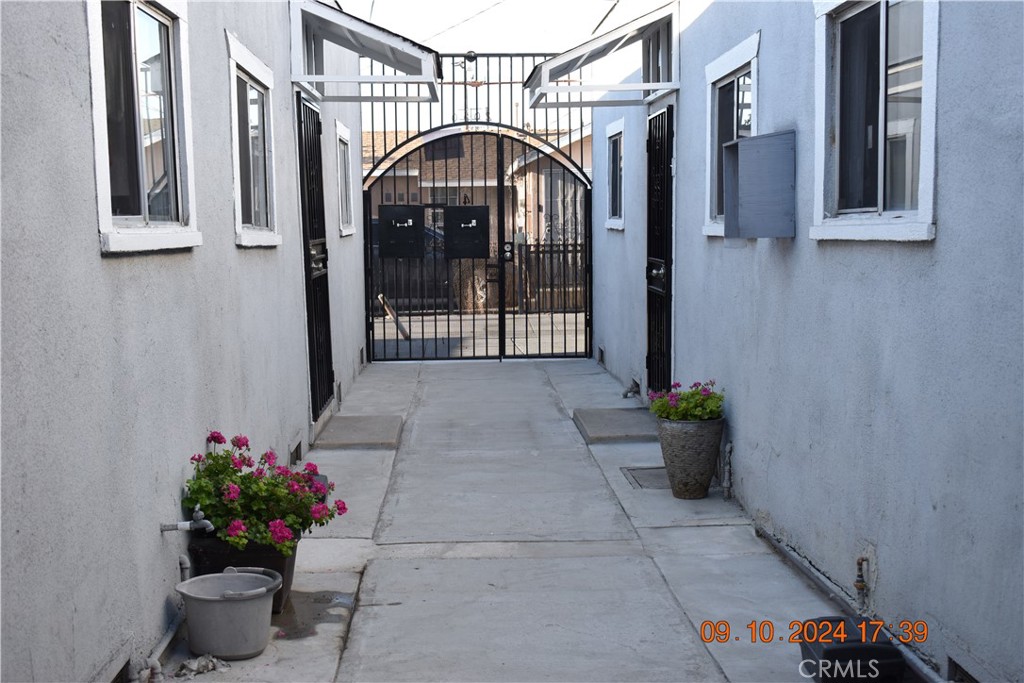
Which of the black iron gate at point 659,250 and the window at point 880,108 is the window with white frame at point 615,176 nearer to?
the black iron gate at point 659,250

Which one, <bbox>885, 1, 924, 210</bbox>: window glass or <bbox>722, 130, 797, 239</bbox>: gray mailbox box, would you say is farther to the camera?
<bbox>722, 130, 797, 239</bbox>: gray mailbox box

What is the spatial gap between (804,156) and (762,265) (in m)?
0.85

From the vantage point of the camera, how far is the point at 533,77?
27.9 ft

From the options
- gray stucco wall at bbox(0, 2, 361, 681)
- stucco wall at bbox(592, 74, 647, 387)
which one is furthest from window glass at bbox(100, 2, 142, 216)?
stucco wall at bbox(592, 74, 647, 387)

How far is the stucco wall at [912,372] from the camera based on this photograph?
342cm

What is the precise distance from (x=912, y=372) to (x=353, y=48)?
7019mm

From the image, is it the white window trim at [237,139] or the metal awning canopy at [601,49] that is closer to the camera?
the white window trim at [237,139]

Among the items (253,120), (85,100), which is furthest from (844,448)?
(253,120)

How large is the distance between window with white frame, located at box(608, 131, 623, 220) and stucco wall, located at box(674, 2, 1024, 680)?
5.42 m

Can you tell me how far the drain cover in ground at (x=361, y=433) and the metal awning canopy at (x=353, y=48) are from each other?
107 inches

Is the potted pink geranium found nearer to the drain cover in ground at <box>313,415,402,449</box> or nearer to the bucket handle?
the bucket handle

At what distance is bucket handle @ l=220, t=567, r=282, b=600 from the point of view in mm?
Answer: 4219

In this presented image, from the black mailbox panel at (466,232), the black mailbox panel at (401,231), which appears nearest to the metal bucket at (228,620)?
the black mailbox panel at (401,231)

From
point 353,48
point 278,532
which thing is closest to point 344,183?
point 353,48
